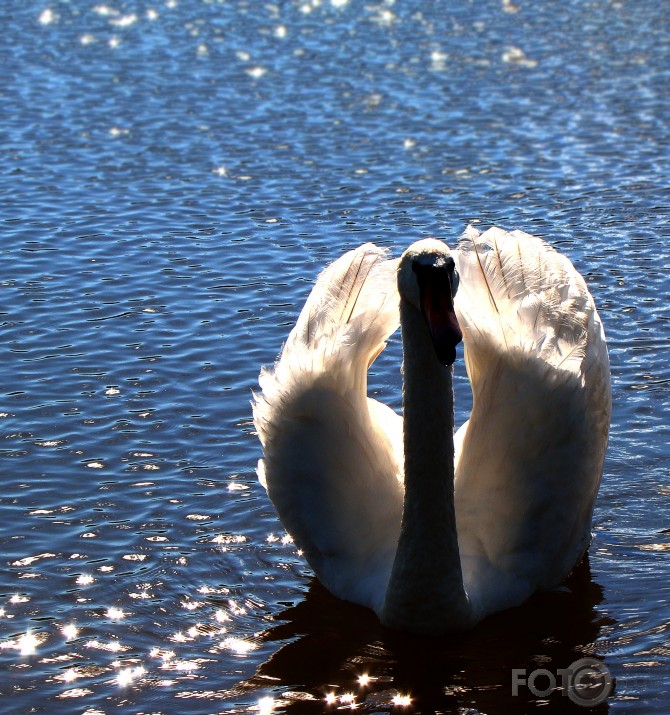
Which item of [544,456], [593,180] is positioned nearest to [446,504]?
[544,456]

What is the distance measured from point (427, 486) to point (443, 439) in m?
0.23

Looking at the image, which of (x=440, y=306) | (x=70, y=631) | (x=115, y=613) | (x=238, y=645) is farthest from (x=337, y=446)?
(x=70, y=631)

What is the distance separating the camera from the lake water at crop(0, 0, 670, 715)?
21.4ft

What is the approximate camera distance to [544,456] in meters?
6.71

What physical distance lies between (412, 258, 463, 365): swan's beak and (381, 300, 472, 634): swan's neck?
0.19 m

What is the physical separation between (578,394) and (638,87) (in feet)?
34.4

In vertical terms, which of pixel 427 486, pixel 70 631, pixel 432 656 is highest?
pixel 427 486

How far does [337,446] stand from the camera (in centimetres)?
695

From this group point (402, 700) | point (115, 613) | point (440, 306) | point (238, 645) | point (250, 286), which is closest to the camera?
point (440, 306)

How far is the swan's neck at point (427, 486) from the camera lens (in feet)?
20.4

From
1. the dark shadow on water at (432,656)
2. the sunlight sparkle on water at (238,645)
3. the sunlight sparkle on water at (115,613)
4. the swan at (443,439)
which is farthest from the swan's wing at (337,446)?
the sunlight sparkle on water at (115,613)

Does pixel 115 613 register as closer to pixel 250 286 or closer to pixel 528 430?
pixel 528 430

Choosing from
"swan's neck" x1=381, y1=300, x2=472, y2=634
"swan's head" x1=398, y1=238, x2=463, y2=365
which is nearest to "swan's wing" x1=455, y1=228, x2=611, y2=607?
"swan's neck" x1=381, y1=300, x2=472, y2=634

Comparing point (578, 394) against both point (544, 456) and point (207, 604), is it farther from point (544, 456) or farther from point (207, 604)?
point (207, 604)
